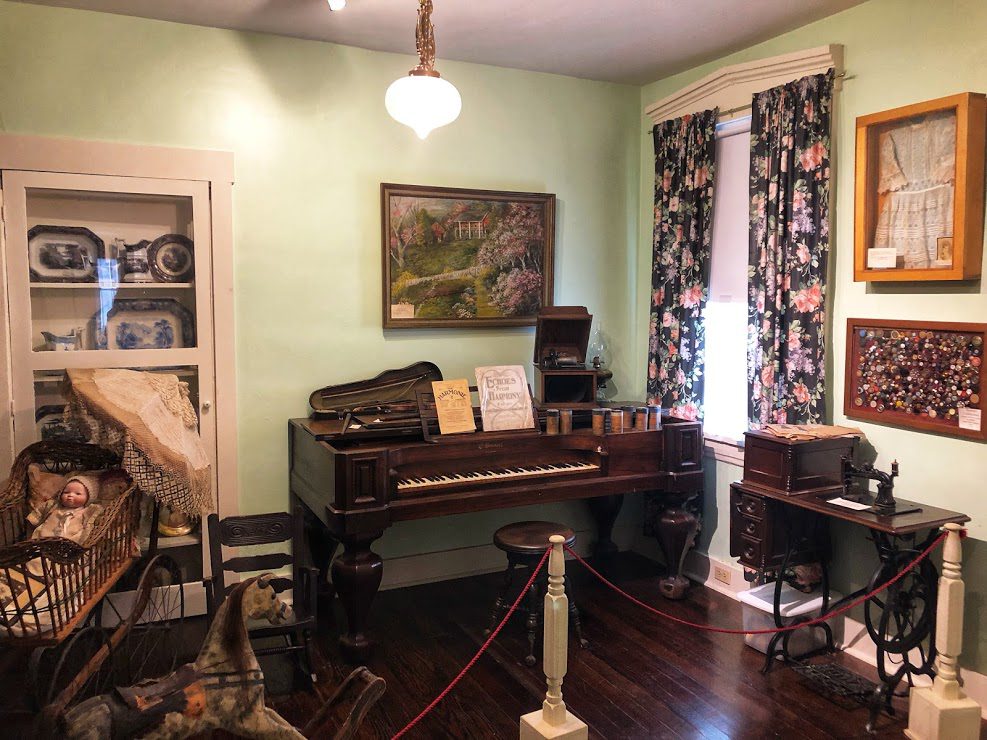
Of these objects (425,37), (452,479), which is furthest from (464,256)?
(425,37)

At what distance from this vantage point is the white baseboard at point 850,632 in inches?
120

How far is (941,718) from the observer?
2770 millimetres

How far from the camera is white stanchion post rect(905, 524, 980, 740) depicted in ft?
9.17

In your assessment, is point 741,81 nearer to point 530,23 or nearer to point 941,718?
point 530,23

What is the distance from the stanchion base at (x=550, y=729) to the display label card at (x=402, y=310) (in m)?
2.17

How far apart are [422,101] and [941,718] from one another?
112 inches

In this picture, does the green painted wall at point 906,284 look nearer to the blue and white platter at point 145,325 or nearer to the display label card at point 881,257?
the display label card at point 881,257

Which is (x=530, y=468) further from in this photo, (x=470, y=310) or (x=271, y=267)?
(x=271, y=267)

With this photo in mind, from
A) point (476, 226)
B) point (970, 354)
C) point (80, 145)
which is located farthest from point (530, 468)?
point (80, 145)

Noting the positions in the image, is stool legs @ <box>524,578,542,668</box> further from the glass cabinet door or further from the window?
the glass cabinet door

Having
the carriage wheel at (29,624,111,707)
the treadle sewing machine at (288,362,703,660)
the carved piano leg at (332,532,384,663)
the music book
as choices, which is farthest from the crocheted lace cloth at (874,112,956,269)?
the carriage wheel at (29,624,111,707)

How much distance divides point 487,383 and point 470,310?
0.61m

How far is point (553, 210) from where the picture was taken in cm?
451

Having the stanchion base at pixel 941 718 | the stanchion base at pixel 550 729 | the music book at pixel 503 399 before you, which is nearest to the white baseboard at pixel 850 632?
the stanchion base at pixel 941 718
